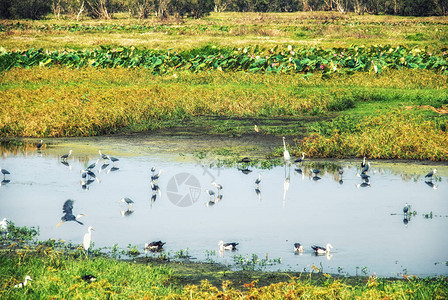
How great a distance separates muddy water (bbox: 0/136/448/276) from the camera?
26.1 feet

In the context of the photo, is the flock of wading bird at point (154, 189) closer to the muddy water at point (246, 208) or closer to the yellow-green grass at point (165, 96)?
the muddy water at point (246, 208)

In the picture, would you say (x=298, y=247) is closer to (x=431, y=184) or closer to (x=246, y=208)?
(x=246, y=208)

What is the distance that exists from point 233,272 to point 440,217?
391 cm

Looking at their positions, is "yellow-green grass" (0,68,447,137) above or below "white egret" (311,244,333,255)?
above

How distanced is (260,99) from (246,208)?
10.2m

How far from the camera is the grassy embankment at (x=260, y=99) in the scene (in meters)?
14.5

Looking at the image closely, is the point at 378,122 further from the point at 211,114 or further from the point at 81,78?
the point at 81,78

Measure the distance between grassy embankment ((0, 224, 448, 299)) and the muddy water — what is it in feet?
1.62

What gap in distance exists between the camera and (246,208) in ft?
33.2

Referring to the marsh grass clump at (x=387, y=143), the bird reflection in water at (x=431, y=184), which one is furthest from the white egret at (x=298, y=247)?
the marsh grass clump at (x=387, y=143)

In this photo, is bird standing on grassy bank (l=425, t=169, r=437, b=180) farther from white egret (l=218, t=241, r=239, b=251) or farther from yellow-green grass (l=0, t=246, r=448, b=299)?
white egret (l=218, t=241, r=239, b=251)

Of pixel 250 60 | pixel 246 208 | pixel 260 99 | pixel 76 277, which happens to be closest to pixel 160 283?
pixel 76 277

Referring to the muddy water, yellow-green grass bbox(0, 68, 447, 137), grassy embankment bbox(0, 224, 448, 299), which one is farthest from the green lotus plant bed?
grassy embankment bbox(0, 224, 448, 299)

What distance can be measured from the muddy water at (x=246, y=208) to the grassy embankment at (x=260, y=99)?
60.3 inches
